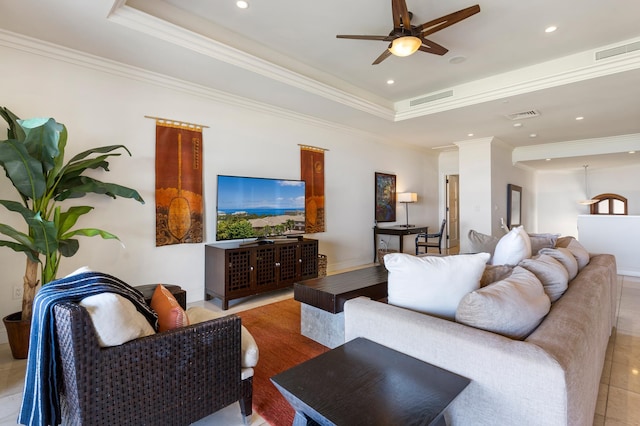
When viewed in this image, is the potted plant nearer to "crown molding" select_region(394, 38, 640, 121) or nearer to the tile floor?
the tile floor

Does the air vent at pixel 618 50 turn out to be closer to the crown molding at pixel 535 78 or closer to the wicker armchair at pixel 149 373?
the crown molding at pixel 535 78

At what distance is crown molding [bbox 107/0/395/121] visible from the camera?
103 inches

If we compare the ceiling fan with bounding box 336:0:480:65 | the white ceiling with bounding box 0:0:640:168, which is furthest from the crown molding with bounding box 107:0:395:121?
the ceiling fan with bounding box 336:0:480:65

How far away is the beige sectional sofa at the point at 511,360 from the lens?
1034 millimetres

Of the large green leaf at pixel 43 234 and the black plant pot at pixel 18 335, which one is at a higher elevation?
the large green leaf at pixel 43 234

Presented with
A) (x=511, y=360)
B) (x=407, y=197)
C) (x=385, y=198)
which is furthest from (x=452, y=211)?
(x=511, y=360)

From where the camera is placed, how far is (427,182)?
8180 mm

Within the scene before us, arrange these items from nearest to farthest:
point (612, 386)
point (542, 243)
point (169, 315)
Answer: point (169, 315), point (612, 386), point (542, 243)

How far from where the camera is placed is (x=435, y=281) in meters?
1.61

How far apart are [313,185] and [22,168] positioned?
3639 millimetres

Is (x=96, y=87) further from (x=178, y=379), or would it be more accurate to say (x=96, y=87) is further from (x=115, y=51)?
(x=178, y=379)

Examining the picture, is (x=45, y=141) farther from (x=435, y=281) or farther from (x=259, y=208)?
(x=435, y=281)

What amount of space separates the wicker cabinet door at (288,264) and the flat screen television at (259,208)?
375mm

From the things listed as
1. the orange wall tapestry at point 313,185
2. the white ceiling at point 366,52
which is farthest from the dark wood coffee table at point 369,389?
the orange wall tapestry at point 313,185
